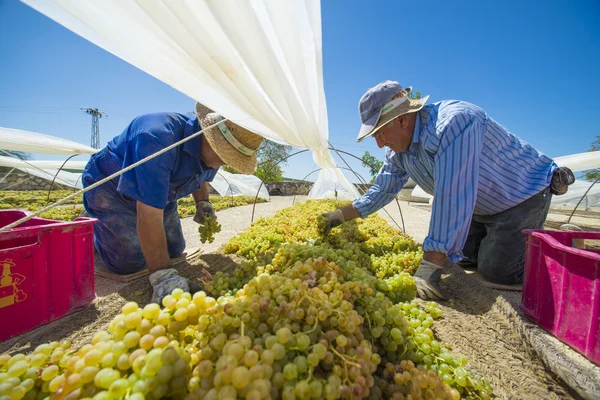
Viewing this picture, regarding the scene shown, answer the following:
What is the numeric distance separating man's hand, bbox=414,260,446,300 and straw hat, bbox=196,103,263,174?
1.72 metres

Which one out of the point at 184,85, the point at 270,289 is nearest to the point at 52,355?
the point at 270,289

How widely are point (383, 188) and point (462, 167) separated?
115 cm

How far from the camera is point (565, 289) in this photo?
4.21 ft

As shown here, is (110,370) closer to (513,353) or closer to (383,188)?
(513,353)

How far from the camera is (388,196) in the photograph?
3039 millimetres

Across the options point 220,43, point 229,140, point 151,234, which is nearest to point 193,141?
point 229,140

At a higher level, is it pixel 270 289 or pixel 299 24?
pixel 299 24

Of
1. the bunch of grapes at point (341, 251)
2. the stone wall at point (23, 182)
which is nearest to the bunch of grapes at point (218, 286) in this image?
the bunch of grapes at point (341, 251)

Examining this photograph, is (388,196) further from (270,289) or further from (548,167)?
(270,289)

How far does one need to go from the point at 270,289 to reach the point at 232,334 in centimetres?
22

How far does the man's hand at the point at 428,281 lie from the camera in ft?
5.90

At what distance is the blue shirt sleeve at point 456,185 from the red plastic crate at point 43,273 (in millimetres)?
2412

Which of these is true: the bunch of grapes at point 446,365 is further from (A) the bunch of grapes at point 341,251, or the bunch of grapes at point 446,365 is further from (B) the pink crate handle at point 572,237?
(B) the pink crate handle at point 572,237

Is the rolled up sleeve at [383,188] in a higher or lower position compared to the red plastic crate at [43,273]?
higher
